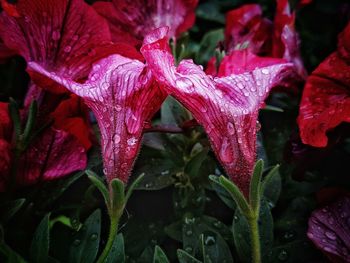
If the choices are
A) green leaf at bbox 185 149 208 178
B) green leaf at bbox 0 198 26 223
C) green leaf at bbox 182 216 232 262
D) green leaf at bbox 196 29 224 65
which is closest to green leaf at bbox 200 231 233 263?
green leaf at bbox 182 216 232 262

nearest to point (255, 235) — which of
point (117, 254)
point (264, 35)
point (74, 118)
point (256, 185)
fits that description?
point (256, 185)

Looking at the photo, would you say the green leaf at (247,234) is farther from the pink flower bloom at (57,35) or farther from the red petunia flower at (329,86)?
the pink flower bloom at (57,35)

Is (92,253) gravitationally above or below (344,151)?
below

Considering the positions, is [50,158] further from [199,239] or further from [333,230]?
[333,230]

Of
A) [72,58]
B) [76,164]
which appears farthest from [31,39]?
[76,164]

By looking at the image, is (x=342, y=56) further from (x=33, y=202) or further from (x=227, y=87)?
(x=33, y=202)

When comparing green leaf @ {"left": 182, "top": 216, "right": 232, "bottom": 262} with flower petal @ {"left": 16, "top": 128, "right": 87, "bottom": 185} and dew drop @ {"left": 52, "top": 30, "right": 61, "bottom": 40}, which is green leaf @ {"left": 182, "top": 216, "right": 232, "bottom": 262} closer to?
flower petal @ {"left": 16, "top": 128, "right": 87, "bottom": 185}

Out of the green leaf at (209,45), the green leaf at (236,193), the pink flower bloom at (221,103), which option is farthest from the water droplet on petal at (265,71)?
the green leaf at (209,45)
